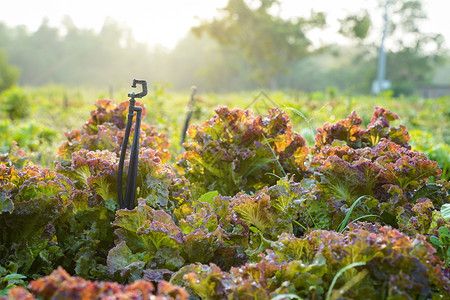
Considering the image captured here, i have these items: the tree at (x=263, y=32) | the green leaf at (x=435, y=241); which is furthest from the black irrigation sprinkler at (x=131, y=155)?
the tree at (x=263, y=32)

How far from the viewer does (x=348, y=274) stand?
110 cm

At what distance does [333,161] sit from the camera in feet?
5.34

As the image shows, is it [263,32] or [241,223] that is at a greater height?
[263,32]

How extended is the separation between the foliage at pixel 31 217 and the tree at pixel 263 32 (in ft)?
173

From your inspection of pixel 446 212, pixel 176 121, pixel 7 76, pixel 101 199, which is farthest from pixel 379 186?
pixel 7 76

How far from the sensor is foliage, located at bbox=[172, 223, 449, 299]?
41.4 inches

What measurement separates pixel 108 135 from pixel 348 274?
4.82 ft

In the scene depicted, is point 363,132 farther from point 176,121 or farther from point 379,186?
point 176,121

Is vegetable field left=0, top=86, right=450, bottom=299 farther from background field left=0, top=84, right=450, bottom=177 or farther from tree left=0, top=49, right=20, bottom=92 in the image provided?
tree left=0, top=49, right=20, bottom=92

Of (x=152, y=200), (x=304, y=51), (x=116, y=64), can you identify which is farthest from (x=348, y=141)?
(x=116, y=64)

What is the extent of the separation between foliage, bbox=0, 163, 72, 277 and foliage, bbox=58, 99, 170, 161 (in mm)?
572

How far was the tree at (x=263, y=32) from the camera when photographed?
53.0 metres

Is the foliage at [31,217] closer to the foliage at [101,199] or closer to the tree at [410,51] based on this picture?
the foliage at [101,199]

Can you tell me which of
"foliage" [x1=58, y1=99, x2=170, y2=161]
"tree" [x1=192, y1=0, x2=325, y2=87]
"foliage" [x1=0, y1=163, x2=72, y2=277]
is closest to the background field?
"foliage" [x1=58, y1=99, x2=170, y2=161]
